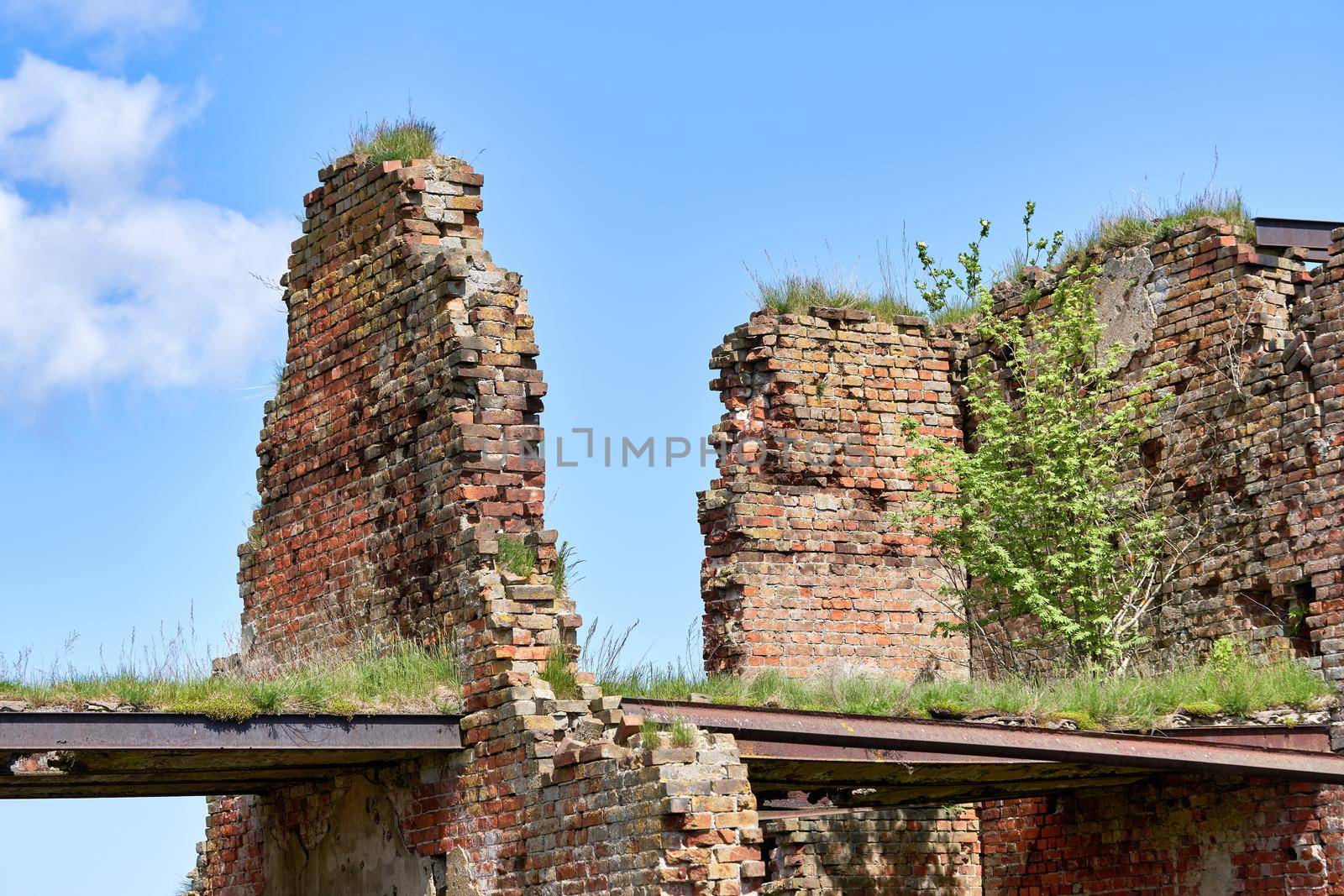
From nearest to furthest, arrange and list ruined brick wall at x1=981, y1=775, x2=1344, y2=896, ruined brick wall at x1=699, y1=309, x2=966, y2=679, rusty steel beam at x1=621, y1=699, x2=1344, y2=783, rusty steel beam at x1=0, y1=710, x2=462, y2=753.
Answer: rusty steel beam at x1=0, y1=710, x2=462, y2=753 < rusty steel beam at x1=621, y1=699, x2=1344, y2=783 < ruined brick wall at x1=981, y1=775, x2=1344, y2=896 < ruined brick wall at x1=699, y1=309, x2=966, y2=679

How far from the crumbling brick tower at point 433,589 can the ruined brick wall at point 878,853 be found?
393 cm

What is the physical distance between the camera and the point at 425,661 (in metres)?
10.4

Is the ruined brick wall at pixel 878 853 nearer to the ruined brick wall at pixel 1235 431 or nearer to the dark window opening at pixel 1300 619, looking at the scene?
the ruined brick wall at pixel 1235 431

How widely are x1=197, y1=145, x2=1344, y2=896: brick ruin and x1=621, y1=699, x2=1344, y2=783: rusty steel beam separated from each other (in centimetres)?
51

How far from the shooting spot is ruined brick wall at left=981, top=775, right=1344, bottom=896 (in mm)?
11359

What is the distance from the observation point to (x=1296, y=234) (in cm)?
1431

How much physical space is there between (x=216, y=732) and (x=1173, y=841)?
21.5ft

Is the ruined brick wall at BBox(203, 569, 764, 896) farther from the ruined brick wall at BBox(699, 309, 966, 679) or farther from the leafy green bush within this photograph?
the leafy green bush

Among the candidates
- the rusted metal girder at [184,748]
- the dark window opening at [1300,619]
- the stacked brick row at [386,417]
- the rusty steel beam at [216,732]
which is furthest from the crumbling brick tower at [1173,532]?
the rusty steel beam at [216,732]

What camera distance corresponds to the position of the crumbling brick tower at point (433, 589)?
9094 mm

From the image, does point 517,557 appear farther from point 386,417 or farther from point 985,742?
point 985,742

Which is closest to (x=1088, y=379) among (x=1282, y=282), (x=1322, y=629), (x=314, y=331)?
(x=1282, y=282)

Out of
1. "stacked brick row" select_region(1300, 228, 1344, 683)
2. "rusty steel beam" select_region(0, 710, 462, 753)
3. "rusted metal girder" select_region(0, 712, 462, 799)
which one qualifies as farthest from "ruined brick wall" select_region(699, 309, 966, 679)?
"rusty steel beam" select_region(0, 710, 462, 753)

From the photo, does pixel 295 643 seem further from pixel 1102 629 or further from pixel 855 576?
pixel 1102 629
